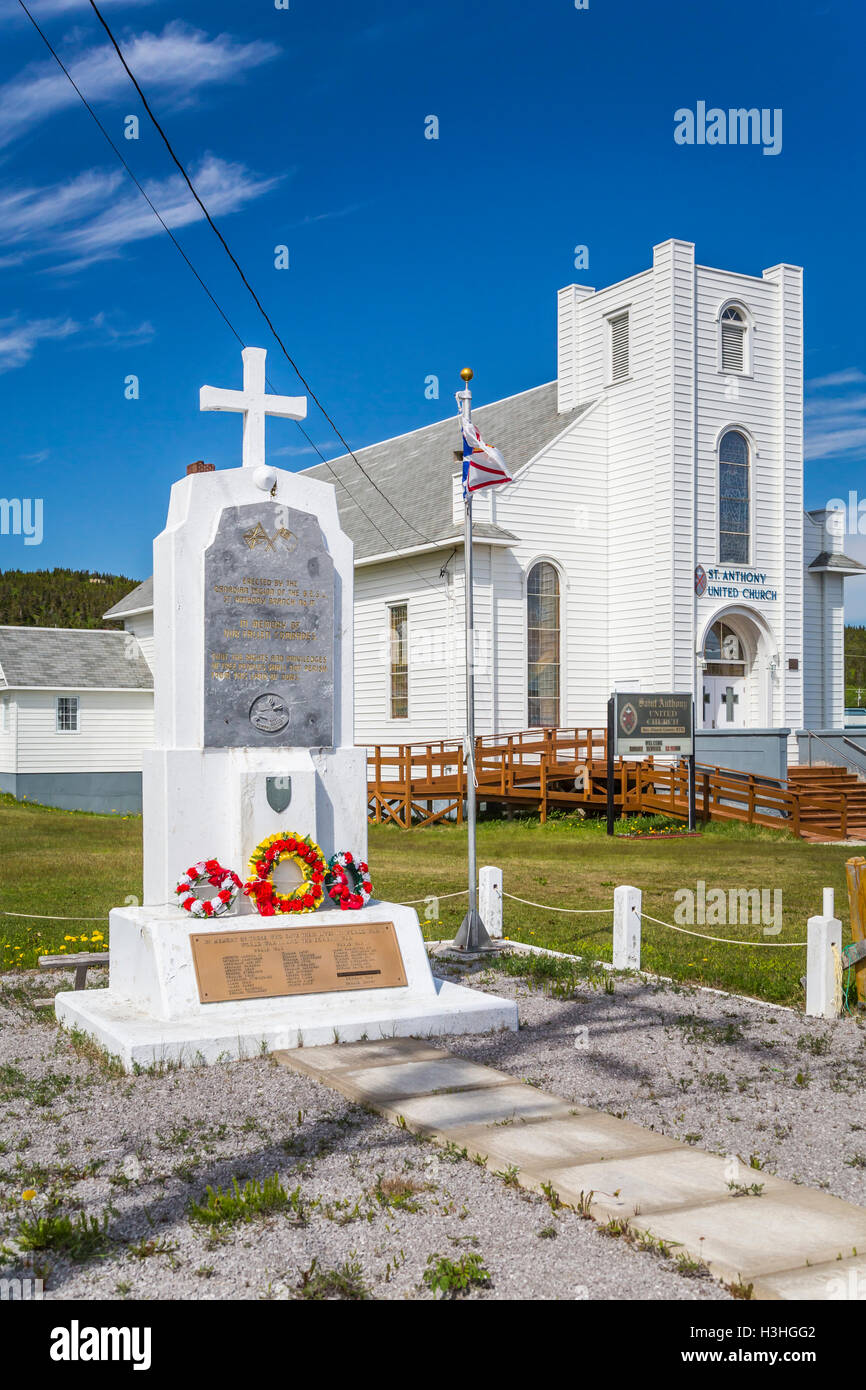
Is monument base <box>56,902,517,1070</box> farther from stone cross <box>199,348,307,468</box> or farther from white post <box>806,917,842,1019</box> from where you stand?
stone cross <box>199,348,307,468</box>

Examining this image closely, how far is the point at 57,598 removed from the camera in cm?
7875

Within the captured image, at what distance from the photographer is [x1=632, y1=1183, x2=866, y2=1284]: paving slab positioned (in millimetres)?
4102

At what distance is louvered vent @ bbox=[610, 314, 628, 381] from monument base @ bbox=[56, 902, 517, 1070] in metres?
21.2

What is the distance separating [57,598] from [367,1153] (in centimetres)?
7795

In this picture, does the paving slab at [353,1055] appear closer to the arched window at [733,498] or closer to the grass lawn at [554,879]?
the grass lawn at [554,879]

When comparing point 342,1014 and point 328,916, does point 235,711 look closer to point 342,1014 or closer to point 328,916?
point 328,916

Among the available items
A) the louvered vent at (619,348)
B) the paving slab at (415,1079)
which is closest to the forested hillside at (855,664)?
the louvered vent at (619,348)

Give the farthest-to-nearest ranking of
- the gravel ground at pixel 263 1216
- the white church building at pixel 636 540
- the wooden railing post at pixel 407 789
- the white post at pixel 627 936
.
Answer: the white church building at pixel 636 540 < the wooden railing post at pixel 407 789 < the white post at pixel 627 936 < the gravel ground at pixel 263 1216

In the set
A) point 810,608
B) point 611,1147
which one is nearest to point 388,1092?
point 611,1147

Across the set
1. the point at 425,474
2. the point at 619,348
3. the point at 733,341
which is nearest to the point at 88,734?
the point at 425,474

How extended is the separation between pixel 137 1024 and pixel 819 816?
17467 mm

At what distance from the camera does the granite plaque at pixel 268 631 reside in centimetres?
855

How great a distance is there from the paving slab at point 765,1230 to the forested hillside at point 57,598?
71481mm

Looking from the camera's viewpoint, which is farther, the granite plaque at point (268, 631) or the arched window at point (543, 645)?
the arched window at point (543, 645)
